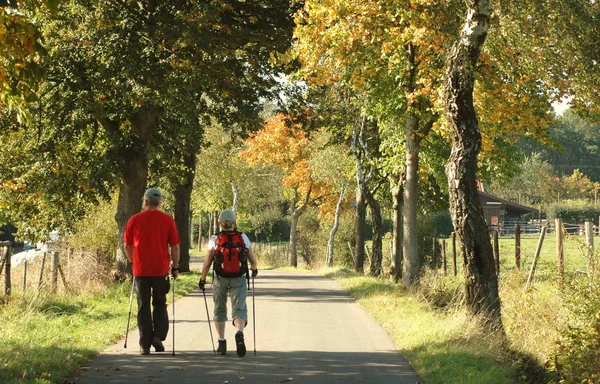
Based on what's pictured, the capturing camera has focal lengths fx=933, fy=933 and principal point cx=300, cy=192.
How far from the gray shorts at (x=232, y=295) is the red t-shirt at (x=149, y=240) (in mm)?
748

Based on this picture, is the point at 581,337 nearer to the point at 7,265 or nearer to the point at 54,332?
the point at 54,332

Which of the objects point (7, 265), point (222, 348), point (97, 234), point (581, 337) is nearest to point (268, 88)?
point (97, 234)

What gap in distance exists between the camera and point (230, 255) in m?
11.5

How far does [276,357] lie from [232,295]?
95cm

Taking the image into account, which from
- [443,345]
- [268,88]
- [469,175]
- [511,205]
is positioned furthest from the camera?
[511,205]

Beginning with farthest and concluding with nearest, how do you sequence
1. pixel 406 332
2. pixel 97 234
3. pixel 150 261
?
pixel 97 234
pixel 406 332
pixel 150 261

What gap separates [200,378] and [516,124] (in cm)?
1364

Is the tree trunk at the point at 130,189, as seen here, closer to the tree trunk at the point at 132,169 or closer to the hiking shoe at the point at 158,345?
the tree trunk at the point at 132,169

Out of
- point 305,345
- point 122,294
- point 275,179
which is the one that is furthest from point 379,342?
point 275,179

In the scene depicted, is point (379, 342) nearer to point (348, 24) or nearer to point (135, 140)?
point (348, 24)

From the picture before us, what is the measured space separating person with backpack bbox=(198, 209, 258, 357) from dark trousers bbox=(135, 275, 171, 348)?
579 millimetres

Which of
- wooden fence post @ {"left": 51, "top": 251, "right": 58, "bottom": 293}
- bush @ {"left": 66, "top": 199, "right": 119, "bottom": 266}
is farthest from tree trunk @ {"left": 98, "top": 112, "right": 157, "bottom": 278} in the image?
wooden fence post @ {"left": 51, "top": 251, "right": 58, "bottom": 293}

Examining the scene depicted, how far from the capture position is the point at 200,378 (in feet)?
32.2

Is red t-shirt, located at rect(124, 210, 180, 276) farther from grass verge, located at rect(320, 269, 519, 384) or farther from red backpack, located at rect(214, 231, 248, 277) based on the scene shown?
grass verge, located at rect(320, 269, 519, 384)
